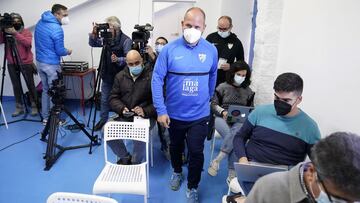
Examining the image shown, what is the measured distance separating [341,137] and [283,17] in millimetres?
1920

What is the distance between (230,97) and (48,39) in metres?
2.35

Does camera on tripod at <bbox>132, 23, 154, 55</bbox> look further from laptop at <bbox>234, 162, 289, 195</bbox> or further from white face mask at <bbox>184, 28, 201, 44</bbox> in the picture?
laptop at <bbox>234, 162, 289, 195</bbox>

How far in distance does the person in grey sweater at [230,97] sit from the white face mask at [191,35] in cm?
87

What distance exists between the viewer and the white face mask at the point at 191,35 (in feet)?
6.37

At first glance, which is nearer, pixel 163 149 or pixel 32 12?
pixel 163 149

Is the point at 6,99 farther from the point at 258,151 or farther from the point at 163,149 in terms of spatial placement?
the point at 258,151

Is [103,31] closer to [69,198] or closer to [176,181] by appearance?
[176,181]

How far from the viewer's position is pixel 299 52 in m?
2.13

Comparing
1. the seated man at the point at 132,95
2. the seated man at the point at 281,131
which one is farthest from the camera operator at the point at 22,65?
the seated man at the point at 281,131

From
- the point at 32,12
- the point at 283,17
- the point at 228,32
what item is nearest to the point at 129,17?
the point at 32,12

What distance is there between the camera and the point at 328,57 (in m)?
1.76

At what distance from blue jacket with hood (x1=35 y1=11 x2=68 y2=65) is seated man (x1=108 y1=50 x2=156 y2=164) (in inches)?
54.1

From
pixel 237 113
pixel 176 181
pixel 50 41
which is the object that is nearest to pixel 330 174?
pixel 176 181

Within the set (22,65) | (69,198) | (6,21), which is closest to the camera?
(69,198)
